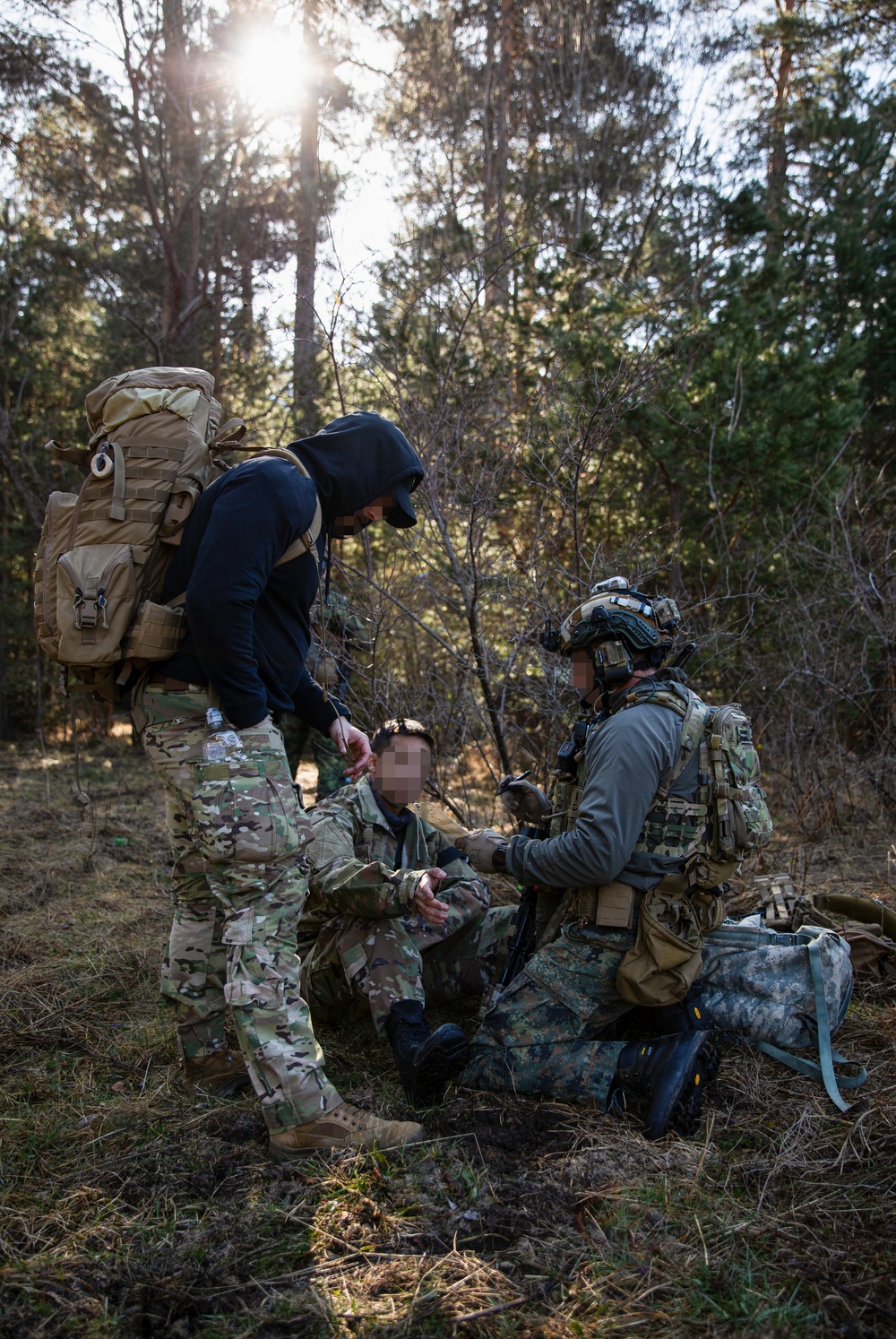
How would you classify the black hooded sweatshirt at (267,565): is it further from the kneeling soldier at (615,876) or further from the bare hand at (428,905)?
the kneeling soldier at (615,876)

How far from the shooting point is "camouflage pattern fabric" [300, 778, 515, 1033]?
3062 millimetres

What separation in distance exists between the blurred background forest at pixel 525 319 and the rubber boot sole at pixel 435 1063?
2252mm

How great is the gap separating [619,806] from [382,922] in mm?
1027

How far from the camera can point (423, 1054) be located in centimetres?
275

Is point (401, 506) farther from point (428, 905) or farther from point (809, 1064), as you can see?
point (809, 1064)

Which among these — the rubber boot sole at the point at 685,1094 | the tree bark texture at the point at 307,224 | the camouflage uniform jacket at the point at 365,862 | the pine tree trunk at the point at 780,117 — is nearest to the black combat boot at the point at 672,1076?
the rubber boot sole at the point at 685,1094

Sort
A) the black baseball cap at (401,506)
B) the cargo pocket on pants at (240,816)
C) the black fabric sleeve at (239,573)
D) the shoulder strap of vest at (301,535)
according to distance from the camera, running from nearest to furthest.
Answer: the black fabric sleeve at (239,573), the cargo pocket on pants at (240,816), the shoulder strap of vest at (301,535), the black baseball cap at (401,506)

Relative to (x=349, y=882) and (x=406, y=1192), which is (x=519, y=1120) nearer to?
(x=406, y=1192)

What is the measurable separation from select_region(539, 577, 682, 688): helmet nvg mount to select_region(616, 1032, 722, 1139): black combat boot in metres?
1.14

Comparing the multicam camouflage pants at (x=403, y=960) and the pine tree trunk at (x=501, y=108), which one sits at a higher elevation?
the pine tree trunk at (x=501, y=108)

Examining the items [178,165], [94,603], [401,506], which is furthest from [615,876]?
[178,165]

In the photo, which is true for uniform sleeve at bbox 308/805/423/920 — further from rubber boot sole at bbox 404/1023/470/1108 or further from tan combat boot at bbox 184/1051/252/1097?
tan combat boot at bbox 184/1051/252/1097

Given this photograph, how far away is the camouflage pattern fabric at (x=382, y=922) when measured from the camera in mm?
3062

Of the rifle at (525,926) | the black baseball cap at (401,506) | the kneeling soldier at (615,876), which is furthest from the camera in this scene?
the rifle at (525,926)
